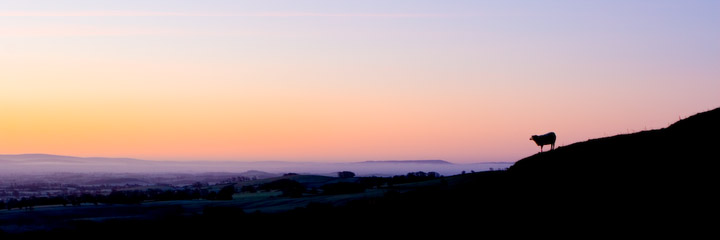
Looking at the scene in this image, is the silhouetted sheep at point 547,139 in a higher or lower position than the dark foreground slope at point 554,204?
higher

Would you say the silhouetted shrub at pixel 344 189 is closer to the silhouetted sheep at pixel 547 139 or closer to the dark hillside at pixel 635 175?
the silhouetted sheep at pixel 547 139

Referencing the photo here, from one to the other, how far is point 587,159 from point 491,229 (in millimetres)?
7813

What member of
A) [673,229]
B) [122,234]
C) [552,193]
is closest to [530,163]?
[552,193]

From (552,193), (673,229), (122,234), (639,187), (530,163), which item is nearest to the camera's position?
(673,229)

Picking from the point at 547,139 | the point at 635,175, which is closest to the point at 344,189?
the point at 547,139

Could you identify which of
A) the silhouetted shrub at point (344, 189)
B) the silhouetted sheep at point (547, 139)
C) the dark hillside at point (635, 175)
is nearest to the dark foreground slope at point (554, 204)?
the dark hillside at point (635, 175)

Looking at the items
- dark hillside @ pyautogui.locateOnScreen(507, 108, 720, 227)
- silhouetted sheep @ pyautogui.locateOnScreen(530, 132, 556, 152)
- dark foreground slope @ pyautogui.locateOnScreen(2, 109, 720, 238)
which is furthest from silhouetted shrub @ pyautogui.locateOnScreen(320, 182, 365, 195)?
dark hillside @ pyautogui.locateOnScreen(507, 108, 720, 227)

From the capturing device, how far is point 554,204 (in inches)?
969

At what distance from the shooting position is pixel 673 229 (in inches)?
773

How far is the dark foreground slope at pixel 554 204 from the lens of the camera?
2158cm

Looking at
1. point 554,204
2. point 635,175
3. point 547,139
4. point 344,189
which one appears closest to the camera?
point 554,204

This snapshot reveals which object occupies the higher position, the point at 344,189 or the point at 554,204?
the point at 344,189

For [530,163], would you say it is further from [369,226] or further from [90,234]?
[90,234]

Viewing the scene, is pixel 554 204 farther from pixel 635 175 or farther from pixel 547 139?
pixel 547 139
